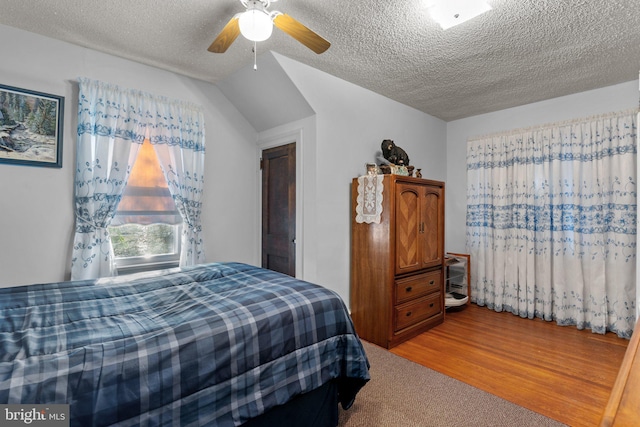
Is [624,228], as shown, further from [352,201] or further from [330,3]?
[330,3]

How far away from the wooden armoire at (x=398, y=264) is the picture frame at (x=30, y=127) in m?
2.54

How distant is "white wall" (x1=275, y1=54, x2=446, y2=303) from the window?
52.0 inches

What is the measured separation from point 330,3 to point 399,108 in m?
2.04

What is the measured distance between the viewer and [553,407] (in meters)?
1.99

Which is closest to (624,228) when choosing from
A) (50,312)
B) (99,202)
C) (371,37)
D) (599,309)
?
Answer: (599,309)

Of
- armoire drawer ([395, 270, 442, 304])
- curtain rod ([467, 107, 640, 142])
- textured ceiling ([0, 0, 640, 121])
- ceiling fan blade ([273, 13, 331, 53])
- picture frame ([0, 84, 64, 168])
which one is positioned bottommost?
armoire drawer ([395, 270, 442, 304])

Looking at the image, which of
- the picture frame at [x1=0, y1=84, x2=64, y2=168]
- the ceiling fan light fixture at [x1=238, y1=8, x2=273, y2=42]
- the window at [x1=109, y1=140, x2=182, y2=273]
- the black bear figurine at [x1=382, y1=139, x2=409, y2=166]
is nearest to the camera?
the ceiling fan light fixture at [x1=238, y1=8, x2=273, y2=42]

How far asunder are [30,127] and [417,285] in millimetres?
3507

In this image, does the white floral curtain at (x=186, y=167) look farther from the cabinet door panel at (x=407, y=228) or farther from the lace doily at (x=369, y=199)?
the cabinet door panel at (x=407, y=228)

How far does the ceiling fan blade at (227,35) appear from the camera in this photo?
1777mm

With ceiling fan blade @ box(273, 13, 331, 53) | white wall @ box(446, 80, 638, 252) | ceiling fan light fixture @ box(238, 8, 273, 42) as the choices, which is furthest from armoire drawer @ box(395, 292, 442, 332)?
ceiling fan light fixture @ box(238, 8, 273, 42)

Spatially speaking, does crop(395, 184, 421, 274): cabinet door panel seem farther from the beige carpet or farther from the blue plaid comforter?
the blue plaid comforter

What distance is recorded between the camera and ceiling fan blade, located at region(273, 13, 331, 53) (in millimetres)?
A: 1721

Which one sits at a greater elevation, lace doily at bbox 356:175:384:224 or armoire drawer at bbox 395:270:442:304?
lace doily at bbox 356:175:384:224
